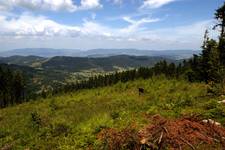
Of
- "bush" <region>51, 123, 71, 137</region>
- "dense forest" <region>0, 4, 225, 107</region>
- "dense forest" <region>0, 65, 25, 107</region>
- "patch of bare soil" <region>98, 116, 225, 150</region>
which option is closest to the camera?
"patch of bare soil" <region>98, 116, 225, 150</region>

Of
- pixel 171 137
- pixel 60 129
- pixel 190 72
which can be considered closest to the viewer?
pixel 171 137

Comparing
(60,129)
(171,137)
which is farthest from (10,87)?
(171,137)

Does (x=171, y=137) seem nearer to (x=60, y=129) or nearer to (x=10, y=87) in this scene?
(x=60, y=129)

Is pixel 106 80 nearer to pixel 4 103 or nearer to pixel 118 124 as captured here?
pixel 4 103

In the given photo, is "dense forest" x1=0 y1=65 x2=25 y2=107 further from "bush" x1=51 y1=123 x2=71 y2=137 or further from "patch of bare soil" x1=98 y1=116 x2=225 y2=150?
"patch of bare soil" x1=98 y1=116 x2=225 y2=150

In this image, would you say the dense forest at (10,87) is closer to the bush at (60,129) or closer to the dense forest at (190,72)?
the dense forest at (190,72)

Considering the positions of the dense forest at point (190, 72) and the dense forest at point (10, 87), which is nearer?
the dense forest at point (190, 72)

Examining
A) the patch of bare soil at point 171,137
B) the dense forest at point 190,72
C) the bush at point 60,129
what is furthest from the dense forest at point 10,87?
the patch of bare soil at point 171,137

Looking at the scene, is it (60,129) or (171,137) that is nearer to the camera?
(171,137)

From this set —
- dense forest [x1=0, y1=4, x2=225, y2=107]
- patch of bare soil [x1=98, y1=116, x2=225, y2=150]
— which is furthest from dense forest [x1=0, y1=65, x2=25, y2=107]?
patch of bare soil [x1=98, y1=116, x2=225, y2=150]

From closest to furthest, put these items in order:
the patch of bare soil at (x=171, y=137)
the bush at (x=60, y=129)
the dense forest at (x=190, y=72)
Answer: the patch of bare soil at (x=171, y=137), the bush at (x=60, y=129), the dense forest at (x=190, y=72)

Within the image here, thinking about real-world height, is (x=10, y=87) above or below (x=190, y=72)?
below

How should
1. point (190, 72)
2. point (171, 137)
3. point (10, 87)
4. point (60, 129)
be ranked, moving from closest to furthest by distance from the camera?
point (171, 137) → point (60, 129) → point (190, 72) → point (10, 87)

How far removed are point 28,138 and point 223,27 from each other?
1570 inches
